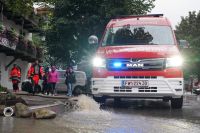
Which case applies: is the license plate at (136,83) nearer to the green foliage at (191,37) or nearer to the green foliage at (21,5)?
the green foliage at (21,5)

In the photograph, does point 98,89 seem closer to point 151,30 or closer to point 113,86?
point 113,86

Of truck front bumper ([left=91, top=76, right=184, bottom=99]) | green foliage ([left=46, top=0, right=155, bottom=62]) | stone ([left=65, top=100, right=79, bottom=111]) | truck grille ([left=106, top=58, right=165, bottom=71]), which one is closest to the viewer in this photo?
stone ([left=65, top=100, right=79, bottom=111])

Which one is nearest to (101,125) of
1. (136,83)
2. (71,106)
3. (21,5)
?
(136,83)

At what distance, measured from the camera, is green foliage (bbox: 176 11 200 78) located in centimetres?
6303

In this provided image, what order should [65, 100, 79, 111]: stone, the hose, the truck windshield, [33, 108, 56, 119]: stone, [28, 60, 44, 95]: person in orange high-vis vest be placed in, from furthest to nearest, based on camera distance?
[28, 60, 44, 95]: person in orange high-vis vest
the truck windshield
[65, 100, 79, 111]: stone
the hose
[33, 108, 56, 119]: stone

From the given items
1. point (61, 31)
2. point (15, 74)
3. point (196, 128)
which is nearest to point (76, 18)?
point (61, 31)

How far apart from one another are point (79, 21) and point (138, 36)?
2768 centimetres

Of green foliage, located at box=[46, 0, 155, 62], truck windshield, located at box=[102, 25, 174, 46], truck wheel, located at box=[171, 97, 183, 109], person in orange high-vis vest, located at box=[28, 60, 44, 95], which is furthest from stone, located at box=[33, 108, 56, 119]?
green foliage, located at box=[46, 0, 155, 62]

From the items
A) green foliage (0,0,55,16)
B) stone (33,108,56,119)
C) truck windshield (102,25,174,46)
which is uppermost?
green foliage (0,0,55,16)

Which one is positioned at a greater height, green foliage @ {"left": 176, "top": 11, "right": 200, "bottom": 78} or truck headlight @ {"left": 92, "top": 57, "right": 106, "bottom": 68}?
green foliage @ {"left": 176, "top": 11, "right": 200, "bottom": 78}

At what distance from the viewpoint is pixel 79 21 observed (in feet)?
136

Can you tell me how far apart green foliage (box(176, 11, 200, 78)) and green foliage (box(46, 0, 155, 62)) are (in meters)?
18.4

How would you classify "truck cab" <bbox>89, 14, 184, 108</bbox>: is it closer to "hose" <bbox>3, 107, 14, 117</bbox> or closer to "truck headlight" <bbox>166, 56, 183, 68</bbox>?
"truck headlight" <bbox>166, 56, 183, 68</bbox>

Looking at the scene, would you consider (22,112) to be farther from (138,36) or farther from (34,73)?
(34,73)
